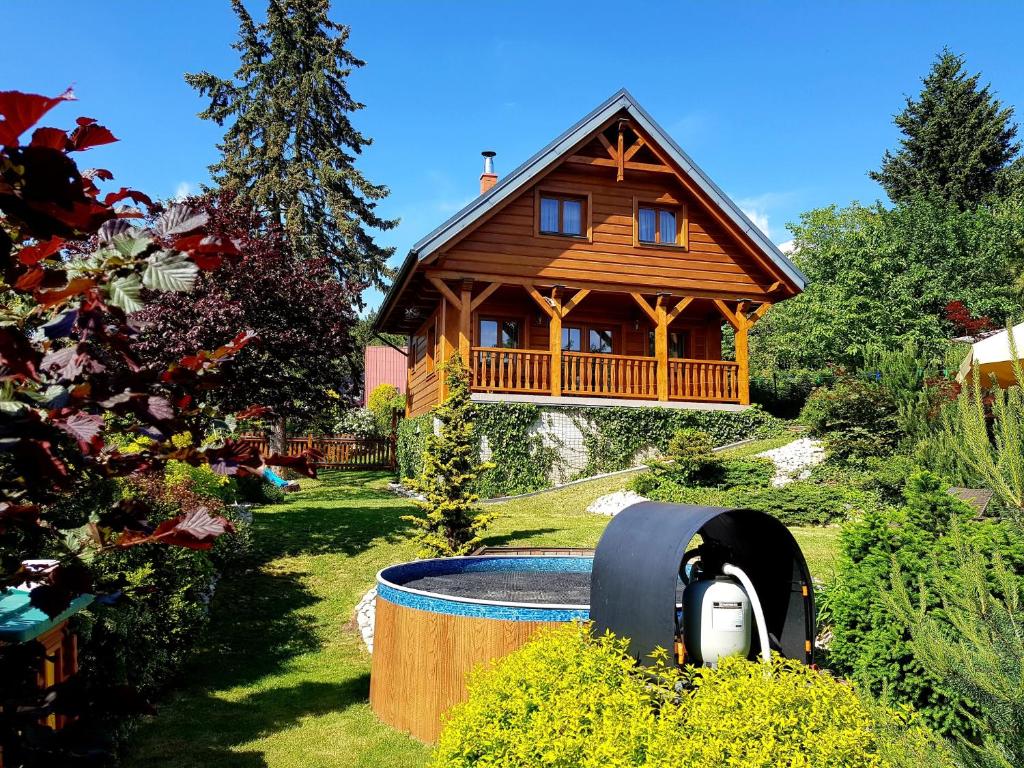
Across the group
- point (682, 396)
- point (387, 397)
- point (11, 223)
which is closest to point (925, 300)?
point (682, 396)

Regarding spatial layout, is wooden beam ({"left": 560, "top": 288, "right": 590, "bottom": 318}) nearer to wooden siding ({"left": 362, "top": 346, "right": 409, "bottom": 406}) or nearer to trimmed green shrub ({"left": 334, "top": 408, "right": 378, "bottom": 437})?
trimmed green shrub ({"left": 334, "top": 408, "right": 378, "bottom": 437})

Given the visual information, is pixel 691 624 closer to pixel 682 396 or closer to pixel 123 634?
pixel 123 634

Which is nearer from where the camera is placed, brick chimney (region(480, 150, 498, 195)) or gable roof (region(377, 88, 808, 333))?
gable roof (region(377, 88, 808, 333))

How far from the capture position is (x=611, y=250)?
19.2 meters

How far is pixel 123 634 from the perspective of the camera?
564 centimetres

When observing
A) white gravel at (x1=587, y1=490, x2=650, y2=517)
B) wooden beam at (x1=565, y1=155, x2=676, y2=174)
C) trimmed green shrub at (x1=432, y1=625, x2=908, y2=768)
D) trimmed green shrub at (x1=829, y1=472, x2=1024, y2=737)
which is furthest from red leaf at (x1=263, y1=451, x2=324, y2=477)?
wooden beam at (x1=565, y1=155, x2=676, y2=174)

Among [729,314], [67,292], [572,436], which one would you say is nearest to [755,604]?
[67,292]

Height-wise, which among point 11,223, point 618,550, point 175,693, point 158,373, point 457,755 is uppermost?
point 11,223

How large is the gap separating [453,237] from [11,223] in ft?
52.2

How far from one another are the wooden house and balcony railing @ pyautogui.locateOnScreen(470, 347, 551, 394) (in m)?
0.05

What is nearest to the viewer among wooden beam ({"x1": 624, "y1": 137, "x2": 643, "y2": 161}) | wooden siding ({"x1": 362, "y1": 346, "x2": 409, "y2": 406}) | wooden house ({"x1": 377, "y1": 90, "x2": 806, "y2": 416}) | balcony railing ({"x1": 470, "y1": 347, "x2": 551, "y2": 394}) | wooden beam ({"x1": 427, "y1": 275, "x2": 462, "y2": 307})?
wooden beam ({"x1": 427, "y1": 275, "x2": 462, "y2": 307})

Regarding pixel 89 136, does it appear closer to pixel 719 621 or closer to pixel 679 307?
pixel 719 621

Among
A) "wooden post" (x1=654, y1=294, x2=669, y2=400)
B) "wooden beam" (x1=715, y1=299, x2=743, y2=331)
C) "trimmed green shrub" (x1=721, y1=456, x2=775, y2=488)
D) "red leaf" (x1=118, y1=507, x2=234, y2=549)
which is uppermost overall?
"wooden beam" (x1=715, y1=299, x2=743, y2=331)

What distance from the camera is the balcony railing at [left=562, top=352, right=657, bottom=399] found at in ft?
61.2
